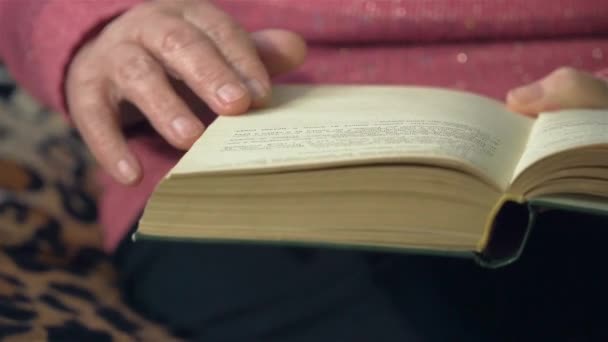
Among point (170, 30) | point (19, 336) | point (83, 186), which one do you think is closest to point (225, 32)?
point (170, 30)

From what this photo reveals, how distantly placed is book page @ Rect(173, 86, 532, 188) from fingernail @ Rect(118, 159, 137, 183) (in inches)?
3.9

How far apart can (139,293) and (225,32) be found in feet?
0.96

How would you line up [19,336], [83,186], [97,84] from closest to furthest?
[19,336] → [97,84] → [83,186]

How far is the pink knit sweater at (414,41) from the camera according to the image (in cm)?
78

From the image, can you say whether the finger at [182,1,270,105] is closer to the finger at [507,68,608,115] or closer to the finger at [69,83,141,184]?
the finger at [69,83,141,184]

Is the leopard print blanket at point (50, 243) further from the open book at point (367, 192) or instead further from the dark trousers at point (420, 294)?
the open book at point (367, 192)

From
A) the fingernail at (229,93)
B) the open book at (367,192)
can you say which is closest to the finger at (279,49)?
the fingernail at (229,93)

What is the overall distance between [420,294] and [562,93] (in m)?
0.21

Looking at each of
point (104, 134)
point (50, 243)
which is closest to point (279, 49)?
point (104, 134)

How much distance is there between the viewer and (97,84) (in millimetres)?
663

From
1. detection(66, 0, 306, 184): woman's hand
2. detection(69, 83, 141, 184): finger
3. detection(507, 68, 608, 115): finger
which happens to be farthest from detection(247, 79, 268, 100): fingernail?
detection(507, 68, 608, 115): finger

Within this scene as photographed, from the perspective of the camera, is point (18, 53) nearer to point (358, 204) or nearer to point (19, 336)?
point (19, 336)

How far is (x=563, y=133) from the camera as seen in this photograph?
20.8 inches

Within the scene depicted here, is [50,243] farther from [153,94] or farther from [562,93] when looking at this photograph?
[562,93]
